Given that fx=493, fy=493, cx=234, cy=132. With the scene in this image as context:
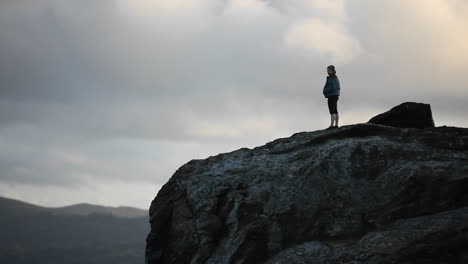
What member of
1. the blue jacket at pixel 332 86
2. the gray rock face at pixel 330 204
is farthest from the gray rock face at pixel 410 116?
the blue jacket at pixel 332 86

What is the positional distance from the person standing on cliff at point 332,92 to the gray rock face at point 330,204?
71.6 inches

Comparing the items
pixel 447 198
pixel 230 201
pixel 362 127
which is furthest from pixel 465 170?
pixel 230 201

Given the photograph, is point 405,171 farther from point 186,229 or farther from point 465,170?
point 186,229

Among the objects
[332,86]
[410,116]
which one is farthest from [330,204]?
[410,116]

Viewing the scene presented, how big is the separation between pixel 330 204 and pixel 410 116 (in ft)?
28.5

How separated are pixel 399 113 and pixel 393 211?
8.47 metres

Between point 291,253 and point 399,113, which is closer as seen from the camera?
point 291,253

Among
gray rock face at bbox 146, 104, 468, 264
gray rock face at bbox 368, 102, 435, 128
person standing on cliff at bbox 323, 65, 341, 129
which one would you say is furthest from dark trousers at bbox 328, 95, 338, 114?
gray rock face at bbox 368, 102, 435, 128

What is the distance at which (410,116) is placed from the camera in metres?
26.9

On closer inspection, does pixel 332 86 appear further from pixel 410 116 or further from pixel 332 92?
pixel 410 116

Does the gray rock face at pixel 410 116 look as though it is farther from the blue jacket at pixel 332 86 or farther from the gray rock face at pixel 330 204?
the blue jacket at pixel 332 86

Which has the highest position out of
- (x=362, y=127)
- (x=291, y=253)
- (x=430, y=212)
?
(x=362, y=127)

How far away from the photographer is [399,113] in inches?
1064

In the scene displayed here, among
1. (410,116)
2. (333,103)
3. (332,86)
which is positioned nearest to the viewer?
(410,116)
